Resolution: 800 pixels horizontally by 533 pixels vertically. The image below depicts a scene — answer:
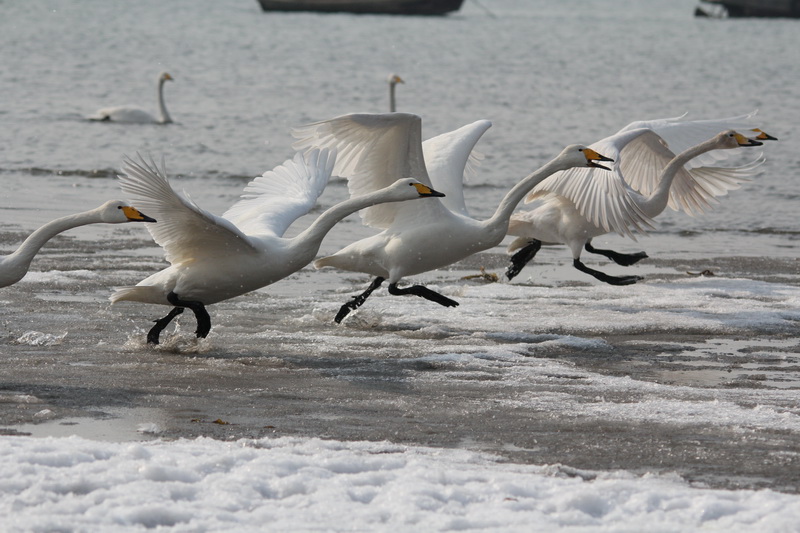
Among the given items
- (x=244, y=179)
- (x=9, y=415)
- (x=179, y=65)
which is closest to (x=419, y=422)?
(x=9, y=415)

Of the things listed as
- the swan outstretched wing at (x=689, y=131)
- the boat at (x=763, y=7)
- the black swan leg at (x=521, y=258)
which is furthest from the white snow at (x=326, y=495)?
the boat at (x=763, y=7)

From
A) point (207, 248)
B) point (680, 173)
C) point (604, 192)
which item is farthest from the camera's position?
point (680, 173)

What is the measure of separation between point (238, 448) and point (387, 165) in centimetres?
417

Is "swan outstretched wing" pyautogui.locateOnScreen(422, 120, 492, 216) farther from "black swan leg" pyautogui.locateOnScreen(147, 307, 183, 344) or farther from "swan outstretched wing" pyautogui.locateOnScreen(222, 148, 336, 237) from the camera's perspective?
"black swan leg" pyautogui.locateOnScreen(147, 307, 183, 344)

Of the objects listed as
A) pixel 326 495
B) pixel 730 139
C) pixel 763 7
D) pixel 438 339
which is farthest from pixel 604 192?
pixel 763 7

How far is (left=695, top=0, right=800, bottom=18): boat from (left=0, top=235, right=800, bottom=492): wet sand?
245 ft

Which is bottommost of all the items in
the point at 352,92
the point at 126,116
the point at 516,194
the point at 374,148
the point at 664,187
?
the point at 352,92

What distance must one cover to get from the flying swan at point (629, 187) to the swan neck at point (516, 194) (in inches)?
32.8

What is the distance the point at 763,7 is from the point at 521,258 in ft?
240

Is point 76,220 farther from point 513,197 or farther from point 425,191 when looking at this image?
point 513,197

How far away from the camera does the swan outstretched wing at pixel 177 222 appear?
7.24m

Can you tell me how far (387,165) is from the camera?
928 cm

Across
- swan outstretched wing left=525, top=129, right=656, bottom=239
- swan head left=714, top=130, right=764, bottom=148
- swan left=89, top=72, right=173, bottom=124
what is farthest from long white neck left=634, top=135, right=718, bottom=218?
swan left=89, top=72, right=173, bottom=124

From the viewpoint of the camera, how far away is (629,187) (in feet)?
37.6
